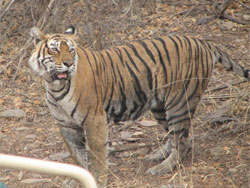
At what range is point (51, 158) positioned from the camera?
581 cm

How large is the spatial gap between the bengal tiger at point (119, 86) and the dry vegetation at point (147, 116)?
33 centimetres

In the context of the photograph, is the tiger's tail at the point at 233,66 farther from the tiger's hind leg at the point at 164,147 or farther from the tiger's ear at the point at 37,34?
the tiger's ear at the point at 37,34

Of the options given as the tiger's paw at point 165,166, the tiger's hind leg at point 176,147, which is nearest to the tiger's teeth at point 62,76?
the tiger's hind leg at point 176,147

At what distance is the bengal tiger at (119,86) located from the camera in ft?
15.6

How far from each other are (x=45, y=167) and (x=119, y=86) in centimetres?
338

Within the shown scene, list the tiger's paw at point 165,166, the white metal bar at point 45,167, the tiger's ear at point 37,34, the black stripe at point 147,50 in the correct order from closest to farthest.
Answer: the white metal bar at point 45,167 < the tiger's ear at point 37,34 < the black stripe at point 147,50 < the tiger's paw at point 165,166

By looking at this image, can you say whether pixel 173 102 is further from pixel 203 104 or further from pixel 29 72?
pixel 29 72

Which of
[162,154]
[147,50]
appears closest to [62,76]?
[147,50]

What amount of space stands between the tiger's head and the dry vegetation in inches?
38.3

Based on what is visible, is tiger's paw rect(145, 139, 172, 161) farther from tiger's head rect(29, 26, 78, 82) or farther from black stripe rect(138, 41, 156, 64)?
tiger's head rect(29, 26, 78, 82)

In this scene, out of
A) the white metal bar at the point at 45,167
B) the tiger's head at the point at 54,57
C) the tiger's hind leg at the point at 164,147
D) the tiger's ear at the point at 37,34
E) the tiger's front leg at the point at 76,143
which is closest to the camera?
the white metal bar at the point at 45,167

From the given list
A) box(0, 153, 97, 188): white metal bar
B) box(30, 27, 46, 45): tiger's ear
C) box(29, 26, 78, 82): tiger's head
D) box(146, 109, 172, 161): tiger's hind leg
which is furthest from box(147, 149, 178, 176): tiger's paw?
box(0, 153, 97, 188): white metal bar

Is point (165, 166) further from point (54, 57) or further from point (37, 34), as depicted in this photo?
point (37, 34)

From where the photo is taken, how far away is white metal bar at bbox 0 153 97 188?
170 centimetres
